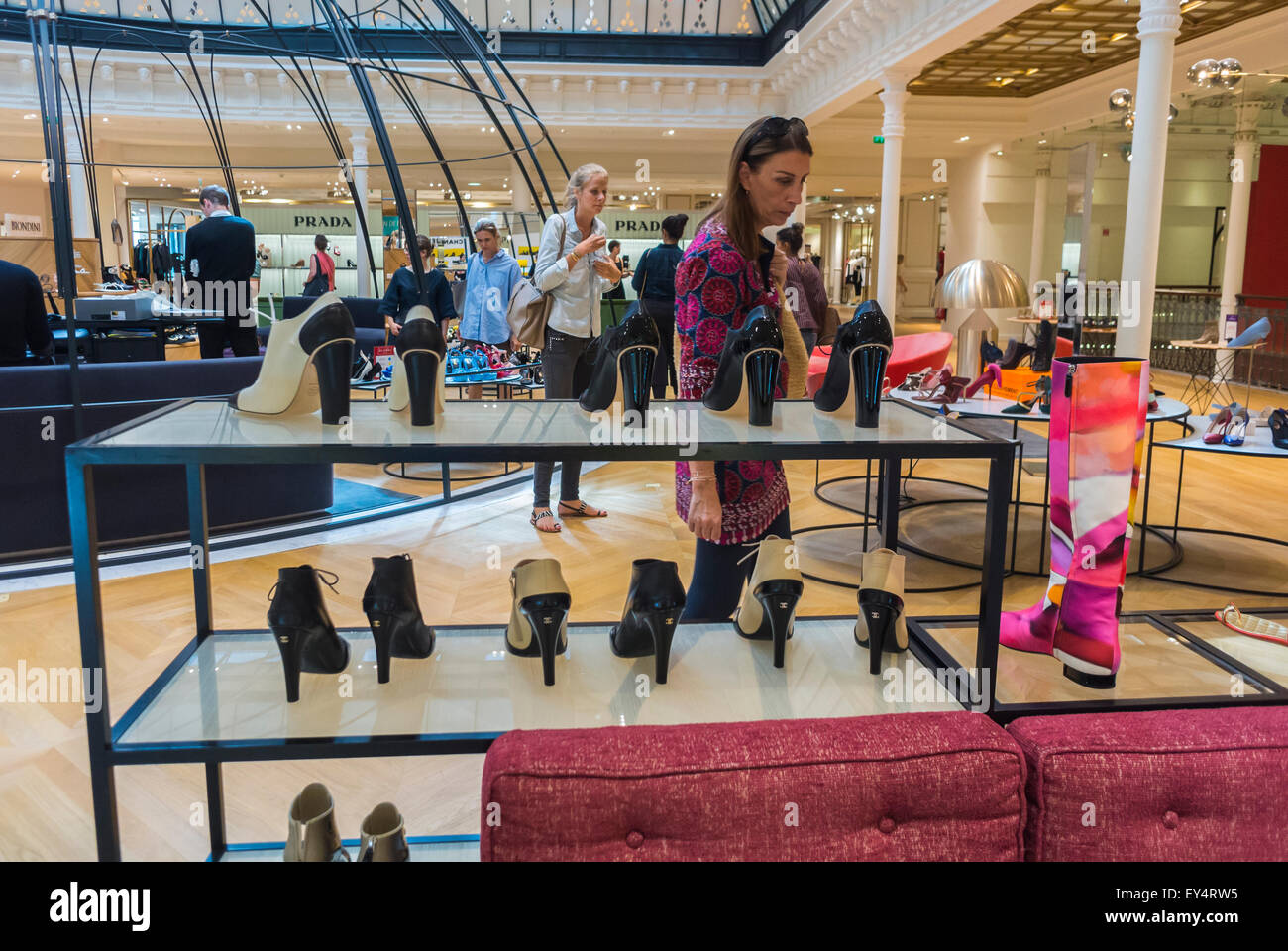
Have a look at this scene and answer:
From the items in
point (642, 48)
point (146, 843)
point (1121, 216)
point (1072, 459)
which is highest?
point (642, 48)

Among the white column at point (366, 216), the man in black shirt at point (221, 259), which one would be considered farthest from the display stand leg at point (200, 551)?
the white column at point (366, 216)

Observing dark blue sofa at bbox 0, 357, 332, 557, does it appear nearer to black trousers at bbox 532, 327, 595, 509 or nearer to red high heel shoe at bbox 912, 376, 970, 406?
black trousers at bbox 532, 327, 595, 509

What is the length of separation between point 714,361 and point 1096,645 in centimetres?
82

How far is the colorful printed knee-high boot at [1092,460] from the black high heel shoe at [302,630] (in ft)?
3.94

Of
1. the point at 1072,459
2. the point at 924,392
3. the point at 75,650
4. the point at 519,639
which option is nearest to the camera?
the point at 1072,459

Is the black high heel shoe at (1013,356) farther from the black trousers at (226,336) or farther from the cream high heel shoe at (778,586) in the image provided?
the black trousers at (226,336)

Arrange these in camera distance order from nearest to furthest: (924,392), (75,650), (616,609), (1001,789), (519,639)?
1. (1001,789)
2. (519,639)
3. (75,650)
4. (616,609)
5. (924,392)

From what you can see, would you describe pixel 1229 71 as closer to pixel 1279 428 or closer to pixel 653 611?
pixel 1279 428

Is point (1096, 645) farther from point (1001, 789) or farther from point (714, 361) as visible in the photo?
point (714, 361)

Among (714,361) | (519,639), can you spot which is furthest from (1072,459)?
(519,639)

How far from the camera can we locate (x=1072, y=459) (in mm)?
1404

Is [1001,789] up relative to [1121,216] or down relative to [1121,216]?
down

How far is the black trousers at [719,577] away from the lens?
193 centimetres

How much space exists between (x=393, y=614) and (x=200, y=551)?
50 cm
